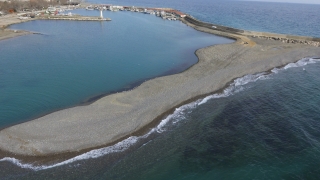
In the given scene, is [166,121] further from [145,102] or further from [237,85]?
A: [237,85]

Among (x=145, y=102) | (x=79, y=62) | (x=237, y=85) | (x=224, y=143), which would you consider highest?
(x=79, y=62)

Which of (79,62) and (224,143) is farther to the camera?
(79,62)

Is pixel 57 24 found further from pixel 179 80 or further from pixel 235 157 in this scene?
pixel 235 157

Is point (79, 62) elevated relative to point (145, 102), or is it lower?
elevated

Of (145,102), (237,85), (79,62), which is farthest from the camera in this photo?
(79,62)

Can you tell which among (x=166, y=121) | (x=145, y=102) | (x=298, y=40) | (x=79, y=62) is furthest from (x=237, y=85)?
(x=298, y=40)

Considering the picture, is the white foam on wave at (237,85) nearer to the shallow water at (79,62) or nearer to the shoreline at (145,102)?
the shoreline at (145,102)

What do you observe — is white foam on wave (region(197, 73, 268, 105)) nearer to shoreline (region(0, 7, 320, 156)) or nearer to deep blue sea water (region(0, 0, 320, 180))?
deep blue sea water (region(0, 0, 320, 180))

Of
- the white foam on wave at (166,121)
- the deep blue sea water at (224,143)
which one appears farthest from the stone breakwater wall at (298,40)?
the deep blue sea water at (224,143)

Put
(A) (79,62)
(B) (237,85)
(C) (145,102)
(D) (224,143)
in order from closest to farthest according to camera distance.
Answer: (D) (224,143) < (C) (145,102) < (B) (237,85) < (A) (79,62)

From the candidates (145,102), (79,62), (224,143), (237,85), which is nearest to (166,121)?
(145,102)
